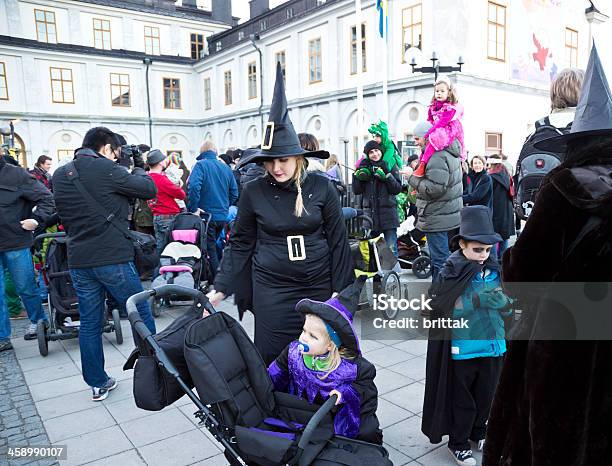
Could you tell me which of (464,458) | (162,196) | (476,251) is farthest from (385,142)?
(464,458)

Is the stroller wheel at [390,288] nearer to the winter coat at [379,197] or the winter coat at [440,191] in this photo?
the winter coat at [379,197]

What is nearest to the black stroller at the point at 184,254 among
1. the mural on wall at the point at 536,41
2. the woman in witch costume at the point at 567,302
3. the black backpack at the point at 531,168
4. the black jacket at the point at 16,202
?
the black jacket at the point at 16,202

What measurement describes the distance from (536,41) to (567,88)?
18763 millimetres

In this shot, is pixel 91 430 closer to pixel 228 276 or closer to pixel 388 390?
pixel 228 276

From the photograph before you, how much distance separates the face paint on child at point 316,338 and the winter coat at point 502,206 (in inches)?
215

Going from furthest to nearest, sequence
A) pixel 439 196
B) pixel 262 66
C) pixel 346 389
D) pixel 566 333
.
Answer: pixel 262 66 → pixel 439 196 → pixel 346 389 → pixel 566 333

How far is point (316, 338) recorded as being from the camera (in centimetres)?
258

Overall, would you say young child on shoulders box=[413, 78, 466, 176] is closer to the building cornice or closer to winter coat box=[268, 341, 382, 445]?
winter coat box=[268, 341, 382, 445]

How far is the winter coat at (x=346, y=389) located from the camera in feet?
8.29

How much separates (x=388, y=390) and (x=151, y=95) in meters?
31.1

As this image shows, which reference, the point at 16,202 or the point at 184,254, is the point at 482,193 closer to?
the point at 184,254

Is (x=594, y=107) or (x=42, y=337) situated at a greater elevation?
(x=594, y=107)

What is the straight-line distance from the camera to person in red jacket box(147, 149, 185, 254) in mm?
7062

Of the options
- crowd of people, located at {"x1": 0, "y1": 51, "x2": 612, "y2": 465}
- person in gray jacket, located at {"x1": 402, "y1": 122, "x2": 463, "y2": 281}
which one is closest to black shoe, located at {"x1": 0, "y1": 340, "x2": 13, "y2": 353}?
crowd of people, located at {"x1": 0, "y1": 51, "x2": 612, "y2": 465}
